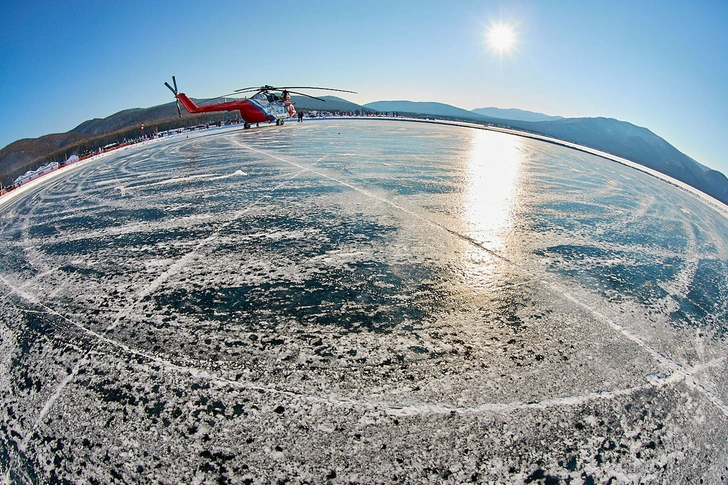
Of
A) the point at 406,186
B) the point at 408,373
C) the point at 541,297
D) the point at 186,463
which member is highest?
the point at 406,186

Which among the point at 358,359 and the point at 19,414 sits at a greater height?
the point at 358,359

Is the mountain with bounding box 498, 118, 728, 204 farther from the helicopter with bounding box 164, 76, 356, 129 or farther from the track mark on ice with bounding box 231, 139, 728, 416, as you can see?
the track mark on ice with bounding box 231, 139, 728, 416

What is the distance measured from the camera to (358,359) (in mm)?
1927

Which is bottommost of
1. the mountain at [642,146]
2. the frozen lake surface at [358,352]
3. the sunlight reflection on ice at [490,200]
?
the frozen lake surface at [358,352]

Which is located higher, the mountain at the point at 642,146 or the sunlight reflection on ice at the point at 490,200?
the mountain at the point at 642,146

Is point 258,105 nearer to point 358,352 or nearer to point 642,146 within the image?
point 358,352

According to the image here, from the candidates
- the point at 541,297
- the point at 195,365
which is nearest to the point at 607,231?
the point at 541,297

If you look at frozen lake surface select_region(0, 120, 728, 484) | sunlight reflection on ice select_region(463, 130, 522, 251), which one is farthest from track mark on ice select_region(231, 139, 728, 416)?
sunlight reflection on ice select_region(463, 130, 522, 251)

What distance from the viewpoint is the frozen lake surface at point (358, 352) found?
4.70 ft

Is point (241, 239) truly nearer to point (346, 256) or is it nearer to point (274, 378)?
point (346, 256)

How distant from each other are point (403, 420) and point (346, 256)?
1.85m

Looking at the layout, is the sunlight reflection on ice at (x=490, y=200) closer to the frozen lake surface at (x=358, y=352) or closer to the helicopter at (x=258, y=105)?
the frozen lake surface at (x=358, y=352)

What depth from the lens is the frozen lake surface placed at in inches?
56.4

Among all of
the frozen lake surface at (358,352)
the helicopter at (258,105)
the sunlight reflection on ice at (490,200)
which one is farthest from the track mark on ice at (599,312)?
the helicopter at (258,105)
